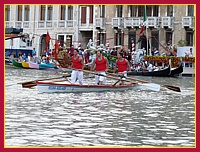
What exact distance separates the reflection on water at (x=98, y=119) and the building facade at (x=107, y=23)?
23.4 meters

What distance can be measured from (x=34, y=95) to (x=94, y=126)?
256 inches

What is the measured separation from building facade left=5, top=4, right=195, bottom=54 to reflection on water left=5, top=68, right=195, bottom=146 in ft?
76.7

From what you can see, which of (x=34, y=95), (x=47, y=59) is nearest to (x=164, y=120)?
(x=34, y=95)

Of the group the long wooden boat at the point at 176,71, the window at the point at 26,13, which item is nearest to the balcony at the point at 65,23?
the window at the point at 26,13

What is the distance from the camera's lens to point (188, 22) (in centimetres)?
4141

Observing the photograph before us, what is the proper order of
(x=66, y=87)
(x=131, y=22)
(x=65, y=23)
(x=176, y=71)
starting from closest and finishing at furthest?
(x=66, y=87) < (x=176, y=71) < (x=131, y=22) < (x=65, y=23)

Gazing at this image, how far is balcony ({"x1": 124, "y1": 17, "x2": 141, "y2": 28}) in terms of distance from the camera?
142 feet

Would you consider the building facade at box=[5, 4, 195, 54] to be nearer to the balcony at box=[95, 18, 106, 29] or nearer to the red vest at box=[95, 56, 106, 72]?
the balcony at box=[95, 18, 106, 29]

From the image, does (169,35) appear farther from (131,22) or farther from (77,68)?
(77,68)

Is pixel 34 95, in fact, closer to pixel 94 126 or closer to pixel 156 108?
pixel 156 108

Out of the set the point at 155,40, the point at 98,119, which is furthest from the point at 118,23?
the point at 98,119

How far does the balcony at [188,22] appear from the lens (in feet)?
135

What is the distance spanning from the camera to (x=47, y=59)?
125 ft

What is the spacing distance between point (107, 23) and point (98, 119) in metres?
34.1
